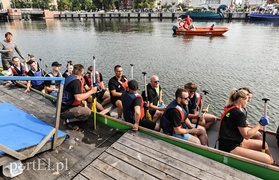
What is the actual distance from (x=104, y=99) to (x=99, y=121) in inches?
69.5

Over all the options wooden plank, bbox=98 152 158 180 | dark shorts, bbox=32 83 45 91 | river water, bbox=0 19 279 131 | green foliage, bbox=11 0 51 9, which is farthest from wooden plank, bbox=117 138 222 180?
green foliage, bbox=11 0 51 9

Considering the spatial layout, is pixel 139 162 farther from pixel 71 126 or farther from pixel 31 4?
pixel 31 4

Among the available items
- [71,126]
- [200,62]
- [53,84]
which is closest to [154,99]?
[71,126]

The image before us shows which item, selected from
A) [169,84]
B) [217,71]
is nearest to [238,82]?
[217,71]

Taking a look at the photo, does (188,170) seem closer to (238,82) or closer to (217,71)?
(238,82)

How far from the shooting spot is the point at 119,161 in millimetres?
4504

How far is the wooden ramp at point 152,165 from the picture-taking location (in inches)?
161

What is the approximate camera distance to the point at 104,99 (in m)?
8.05

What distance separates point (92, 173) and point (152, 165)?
1208 mm

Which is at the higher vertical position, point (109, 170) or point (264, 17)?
point (264, 17)

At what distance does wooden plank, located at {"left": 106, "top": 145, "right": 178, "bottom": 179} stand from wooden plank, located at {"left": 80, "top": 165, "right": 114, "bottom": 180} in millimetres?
554

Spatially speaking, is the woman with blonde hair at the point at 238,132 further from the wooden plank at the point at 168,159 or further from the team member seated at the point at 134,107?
the team member seated at the point at 134,107

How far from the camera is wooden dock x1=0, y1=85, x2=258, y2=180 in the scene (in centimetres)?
413

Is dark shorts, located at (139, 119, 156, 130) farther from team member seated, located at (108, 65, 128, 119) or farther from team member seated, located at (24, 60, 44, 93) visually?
team member seated, located at (24, 60, 44, 93)
